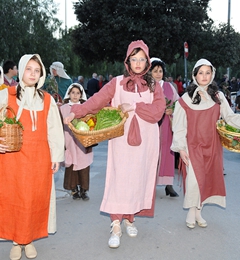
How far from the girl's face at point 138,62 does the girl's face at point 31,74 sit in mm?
1066

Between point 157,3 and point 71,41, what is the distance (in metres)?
7.84

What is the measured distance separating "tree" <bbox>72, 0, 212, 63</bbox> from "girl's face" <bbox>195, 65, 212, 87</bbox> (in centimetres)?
2168

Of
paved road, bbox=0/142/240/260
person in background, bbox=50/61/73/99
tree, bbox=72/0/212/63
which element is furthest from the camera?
tree, bbox=72/0/212/63

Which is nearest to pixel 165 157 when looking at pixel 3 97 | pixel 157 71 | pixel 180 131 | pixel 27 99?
pixel 157 71

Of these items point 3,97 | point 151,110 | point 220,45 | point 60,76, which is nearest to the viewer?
point 3,97

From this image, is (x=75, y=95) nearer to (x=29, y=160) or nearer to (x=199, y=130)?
(x=199, y=130)

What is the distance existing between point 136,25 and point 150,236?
22847 millimetres

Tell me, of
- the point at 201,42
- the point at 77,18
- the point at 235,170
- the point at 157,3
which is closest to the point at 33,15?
the point at 77,18

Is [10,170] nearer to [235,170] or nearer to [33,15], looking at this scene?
[235,170]

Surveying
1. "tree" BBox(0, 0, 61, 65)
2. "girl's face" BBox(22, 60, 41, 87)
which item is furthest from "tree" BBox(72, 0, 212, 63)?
"girl's face" BBox(22, 60, 41, 87)

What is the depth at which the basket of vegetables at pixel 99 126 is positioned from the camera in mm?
4297

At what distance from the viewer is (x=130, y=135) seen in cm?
459

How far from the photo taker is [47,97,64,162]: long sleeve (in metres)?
4.29

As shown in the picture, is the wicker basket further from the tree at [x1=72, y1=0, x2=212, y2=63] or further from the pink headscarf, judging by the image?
the tree at [x1=72, y1=0, x2=212, y2=63]
